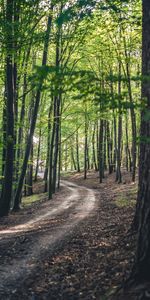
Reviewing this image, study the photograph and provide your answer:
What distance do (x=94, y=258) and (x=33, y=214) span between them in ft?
33.2

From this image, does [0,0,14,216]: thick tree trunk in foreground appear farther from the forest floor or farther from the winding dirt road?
the forest floor

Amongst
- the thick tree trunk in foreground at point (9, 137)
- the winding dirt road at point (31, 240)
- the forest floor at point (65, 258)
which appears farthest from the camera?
the thick tree trunk in foreground at point (9, 137)

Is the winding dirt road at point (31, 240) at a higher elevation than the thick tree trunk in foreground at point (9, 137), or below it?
below

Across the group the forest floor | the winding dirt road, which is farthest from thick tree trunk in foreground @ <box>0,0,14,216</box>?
the forest floor

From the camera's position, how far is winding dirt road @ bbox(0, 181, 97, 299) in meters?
8.66

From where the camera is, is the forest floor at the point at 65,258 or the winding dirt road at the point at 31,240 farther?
the winding dirt road at the point at 31,240

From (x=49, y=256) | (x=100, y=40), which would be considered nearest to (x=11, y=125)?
(x=49, y=256)

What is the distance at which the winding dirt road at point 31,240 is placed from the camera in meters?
8.66

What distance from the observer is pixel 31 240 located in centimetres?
1215

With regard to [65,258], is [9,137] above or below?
above

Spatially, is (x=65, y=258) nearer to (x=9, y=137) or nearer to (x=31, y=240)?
(x=31, y=240)

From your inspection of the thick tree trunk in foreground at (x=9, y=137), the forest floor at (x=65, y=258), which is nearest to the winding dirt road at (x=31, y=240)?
the forest floor at (x=65, y=258)

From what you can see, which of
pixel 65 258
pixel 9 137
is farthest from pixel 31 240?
pixel 9 137

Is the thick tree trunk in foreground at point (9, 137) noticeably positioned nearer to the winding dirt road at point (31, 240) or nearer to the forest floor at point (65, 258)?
the winding dirt road at point (31, 240)
